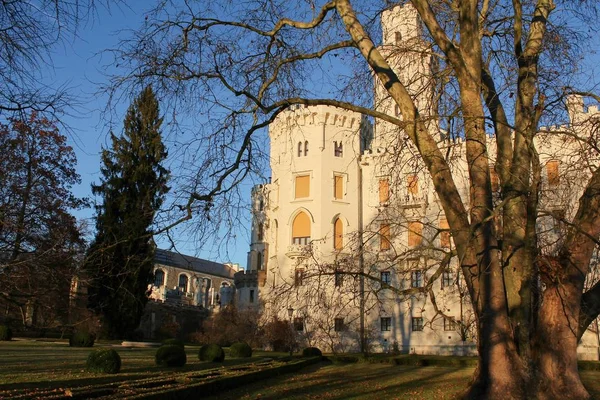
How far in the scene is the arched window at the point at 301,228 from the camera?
42.6 m

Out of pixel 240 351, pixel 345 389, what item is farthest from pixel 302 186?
pixel 345 389

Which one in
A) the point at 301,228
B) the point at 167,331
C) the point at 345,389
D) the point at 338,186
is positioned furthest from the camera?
the point at 167,331

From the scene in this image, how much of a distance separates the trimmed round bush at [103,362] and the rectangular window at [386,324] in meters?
26.7

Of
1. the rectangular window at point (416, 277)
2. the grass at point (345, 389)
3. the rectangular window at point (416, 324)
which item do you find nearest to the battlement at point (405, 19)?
the rectangular window at point (416, 277)

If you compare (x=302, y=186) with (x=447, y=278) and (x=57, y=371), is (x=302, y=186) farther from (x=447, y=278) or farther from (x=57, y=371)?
(x=447, y=278)

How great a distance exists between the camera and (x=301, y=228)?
4297cm

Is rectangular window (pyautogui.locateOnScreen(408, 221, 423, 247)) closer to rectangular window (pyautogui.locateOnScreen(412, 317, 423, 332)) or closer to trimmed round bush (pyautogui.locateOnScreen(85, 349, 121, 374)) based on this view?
trimmed round bush (pyautogui.locateOnScreen(85, 349, 121, 374))

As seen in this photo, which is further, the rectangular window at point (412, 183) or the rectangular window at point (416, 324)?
the rectangular window at point (416, 324)

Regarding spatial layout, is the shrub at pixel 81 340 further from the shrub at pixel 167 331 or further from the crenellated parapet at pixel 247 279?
the shrub at pixel 167 331

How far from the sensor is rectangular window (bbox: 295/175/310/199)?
43.4 meters

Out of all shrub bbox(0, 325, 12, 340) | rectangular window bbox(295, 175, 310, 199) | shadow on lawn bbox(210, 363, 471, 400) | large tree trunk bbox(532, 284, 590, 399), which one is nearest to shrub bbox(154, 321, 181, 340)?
rectangular window bbox(295, 175, 310, 199)

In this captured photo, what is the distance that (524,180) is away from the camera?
7.14 m

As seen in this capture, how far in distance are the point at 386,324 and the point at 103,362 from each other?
27.2 metres

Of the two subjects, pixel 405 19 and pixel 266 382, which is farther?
pixel 266 382
